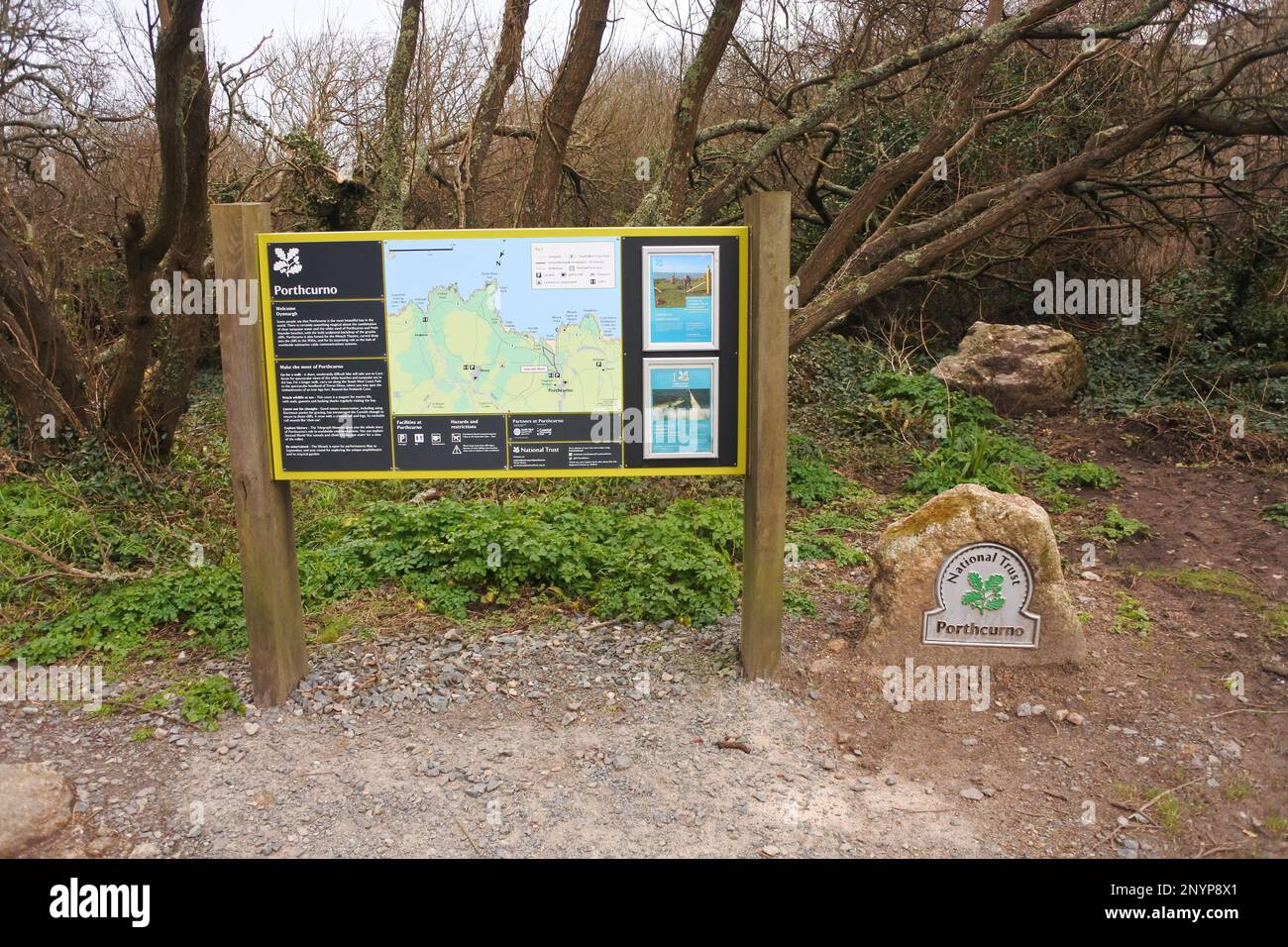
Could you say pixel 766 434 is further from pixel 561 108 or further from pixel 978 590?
pixel 561 108

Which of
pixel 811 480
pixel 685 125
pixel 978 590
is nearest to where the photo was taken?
pixel 978 590

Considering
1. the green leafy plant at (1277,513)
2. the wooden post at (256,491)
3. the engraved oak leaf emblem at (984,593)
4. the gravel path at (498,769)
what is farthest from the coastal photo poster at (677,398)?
the green leafy plant at (1277,513)

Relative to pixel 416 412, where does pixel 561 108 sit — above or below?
above

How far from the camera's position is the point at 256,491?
427cm

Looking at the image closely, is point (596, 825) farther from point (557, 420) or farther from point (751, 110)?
point (751, 110)

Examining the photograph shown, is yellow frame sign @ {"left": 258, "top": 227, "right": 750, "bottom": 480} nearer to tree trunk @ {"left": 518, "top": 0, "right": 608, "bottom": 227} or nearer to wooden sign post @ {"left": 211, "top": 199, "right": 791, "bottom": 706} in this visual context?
wooden sign post @ {"left": 211, "top": 199, "right": 791, "bottom": 706}

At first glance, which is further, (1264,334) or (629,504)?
(1264,334)

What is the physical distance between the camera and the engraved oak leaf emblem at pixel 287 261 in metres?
4.18

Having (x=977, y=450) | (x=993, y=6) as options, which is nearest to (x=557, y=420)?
(x=977, y=450)

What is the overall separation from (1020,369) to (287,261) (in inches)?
293

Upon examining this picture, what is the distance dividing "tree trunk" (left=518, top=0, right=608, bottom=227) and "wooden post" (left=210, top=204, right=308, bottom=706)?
15.7 feet

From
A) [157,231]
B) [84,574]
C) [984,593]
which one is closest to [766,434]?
[984,593]

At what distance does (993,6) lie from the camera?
30.8 feet

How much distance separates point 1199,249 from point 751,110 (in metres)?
5.49
